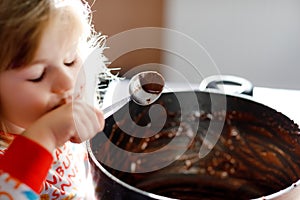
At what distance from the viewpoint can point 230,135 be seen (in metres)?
0.75

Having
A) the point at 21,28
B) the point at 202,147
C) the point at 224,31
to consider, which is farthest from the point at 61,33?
the point at 224,31

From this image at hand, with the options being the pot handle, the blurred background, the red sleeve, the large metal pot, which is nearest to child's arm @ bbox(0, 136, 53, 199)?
the red sleeve

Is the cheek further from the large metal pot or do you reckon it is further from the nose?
the large metal pot

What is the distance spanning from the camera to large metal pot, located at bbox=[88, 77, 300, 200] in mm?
662

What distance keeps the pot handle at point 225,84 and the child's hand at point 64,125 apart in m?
0.31

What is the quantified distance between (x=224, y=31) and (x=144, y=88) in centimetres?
69

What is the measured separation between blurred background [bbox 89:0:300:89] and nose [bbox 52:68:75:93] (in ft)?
2.33

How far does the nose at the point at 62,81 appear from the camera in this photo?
463mm

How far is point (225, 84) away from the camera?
82 centimetres

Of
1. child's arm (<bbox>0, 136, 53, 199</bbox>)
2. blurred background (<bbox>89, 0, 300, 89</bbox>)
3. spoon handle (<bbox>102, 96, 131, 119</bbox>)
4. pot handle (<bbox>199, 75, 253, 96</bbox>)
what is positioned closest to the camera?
child's arm (<bbox>0, 136, 53, 199</bbox>)

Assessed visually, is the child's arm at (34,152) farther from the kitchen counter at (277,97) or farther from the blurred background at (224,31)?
the blurred background at (224,31)

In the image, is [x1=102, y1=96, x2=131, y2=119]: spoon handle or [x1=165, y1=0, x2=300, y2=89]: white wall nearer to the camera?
[x1=102, y1=96, x2=131, y2=119]: spoon handle

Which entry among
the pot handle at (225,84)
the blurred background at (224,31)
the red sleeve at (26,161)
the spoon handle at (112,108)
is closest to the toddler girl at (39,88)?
the red sleeve at (26,161)

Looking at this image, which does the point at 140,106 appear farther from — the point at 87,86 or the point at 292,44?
the point at 292,44
